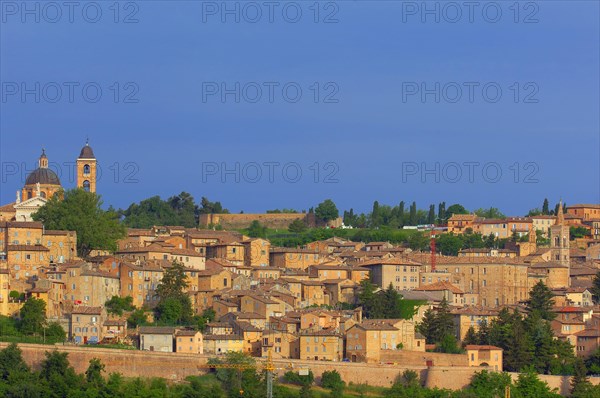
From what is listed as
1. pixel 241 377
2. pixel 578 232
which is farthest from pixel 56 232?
pixel 578 232

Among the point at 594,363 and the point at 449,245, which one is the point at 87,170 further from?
the point at 594,363

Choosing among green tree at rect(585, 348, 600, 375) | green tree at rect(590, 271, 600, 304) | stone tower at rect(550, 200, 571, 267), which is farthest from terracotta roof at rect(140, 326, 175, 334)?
stone tower at rect(550, 200, 571, 267)

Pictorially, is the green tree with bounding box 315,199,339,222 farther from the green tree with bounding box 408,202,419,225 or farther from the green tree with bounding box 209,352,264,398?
the green tree with bounding box 209,352,264,398

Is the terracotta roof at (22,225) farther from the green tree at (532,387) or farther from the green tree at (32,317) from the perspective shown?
the green tree at (532,387)

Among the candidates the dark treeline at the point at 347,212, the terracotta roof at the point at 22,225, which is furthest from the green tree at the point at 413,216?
the terracotta roof at the point at 22,225

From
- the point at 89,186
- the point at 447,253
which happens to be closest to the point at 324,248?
the point at 447,253
